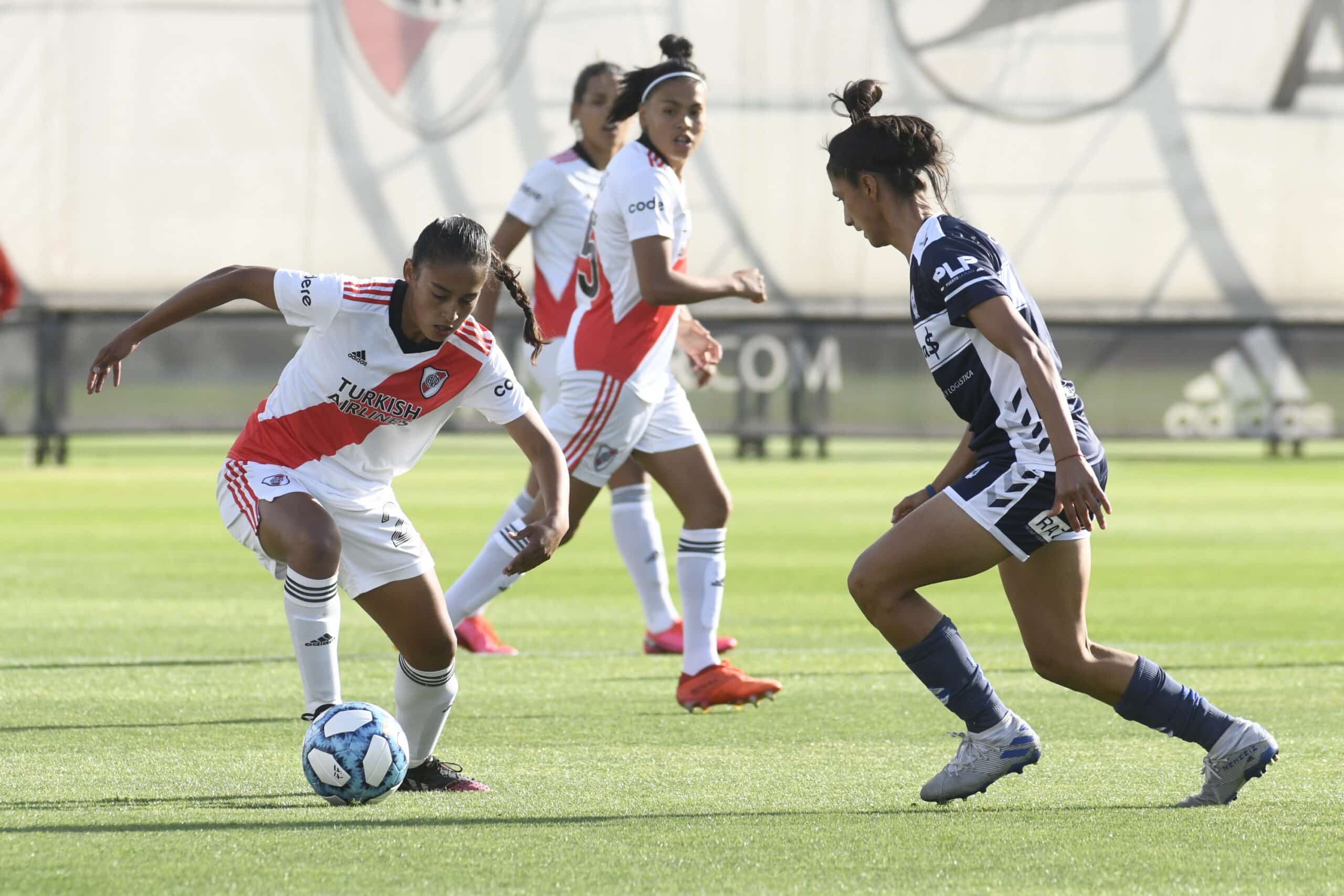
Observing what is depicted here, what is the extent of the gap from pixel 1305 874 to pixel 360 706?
2.21 meters

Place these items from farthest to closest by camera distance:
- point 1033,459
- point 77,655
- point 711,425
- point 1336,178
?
point 1336,178 → point 711,425 → point 77,655 → point 1033,459

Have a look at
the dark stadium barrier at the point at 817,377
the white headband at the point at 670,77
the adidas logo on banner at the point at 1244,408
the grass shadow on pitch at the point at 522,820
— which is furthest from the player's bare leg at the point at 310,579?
the adidas logo on banner at the point at 1244,408

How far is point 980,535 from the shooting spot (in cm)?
438

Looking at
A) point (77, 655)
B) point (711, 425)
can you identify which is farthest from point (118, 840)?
point (711, 425)

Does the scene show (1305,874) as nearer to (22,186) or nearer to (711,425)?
(711,425)

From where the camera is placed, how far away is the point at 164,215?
77.5 ft

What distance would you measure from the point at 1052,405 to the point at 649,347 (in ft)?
9.19

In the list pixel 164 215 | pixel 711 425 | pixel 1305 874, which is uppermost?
pixel 1305 874

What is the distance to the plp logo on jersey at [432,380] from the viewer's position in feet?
16.2

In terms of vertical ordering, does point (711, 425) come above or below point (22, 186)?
below

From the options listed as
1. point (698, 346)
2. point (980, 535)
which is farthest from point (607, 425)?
point (980, 535)

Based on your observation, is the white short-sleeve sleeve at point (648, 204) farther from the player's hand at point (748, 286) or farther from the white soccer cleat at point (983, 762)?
the white soccer cleat at point (983, 762)

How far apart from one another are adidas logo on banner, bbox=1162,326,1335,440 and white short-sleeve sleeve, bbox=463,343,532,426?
18592mm

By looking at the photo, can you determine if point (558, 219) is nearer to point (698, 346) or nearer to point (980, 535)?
point (698, 346)
